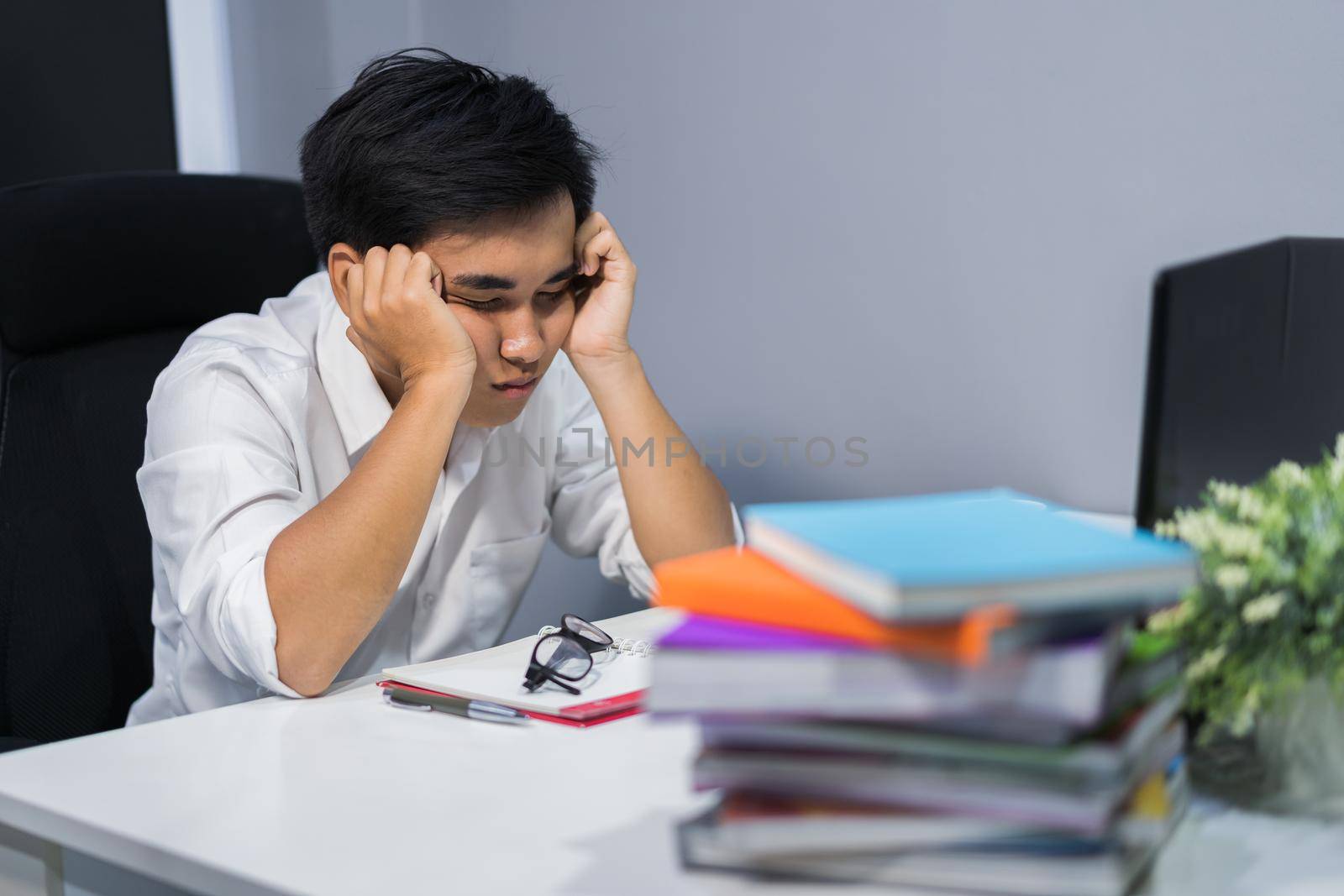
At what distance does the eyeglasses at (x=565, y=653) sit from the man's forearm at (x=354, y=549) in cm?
17

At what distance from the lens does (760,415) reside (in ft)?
6.15

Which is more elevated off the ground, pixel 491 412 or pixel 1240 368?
pixel 1240 368

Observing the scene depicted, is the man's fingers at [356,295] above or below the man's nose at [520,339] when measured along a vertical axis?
above

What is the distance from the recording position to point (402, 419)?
1.19m

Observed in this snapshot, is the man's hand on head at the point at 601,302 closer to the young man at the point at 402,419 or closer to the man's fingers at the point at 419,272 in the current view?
the young man at the point at 402,419

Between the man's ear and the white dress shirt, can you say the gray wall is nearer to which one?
the white dress shirt

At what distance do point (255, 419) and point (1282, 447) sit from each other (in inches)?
37.7

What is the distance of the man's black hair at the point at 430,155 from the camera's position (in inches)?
48.8

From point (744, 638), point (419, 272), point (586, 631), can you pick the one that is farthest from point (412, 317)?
point (744, 638)

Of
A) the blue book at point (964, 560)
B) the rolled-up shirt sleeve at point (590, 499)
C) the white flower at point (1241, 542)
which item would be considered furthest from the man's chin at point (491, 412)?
the white flower at point (1241, 542)

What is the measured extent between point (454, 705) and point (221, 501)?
375 millimetres

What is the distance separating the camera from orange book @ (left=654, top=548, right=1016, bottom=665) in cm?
51

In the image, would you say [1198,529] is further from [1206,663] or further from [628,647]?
[628,647]

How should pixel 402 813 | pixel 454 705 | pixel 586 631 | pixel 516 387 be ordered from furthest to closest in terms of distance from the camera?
pixel 516 387 < pixel 586 631 < pixel 454 705 < pixel 402 813
